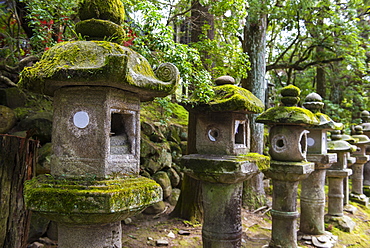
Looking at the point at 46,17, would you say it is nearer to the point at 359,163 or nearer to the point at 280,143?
the point at 280,143

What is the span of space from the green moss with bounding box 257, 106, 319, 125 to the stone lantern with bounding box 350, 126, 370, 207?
6.30m

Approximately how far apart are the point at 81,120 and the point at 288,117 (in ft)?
11.4

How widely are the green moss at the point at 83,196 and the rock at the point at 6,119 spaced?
11.0ft

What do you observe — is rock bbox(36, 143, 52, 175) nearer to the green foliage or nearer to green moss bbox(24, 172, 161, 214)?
the green foliage

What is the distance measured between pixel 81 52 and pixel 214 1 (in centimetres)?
439

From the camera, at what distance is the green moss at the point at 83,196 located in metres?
2.27

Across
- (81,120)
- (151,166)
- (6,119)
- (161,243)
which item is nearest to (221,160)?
(81,120)

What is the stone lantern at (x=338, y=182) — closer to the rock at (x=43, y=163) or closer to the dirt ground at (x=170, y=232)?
the dirt ground at (x=170, y=232)

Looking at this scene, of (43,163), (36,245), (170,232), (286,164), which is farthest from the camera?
(170,232)

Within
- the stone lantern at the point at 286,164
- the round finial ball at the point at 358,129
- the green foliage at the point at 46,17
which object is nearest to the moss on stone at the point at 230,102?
the stone lantern at the point at 286,164

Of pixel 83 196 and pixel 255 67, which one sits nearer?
pixel 83 196

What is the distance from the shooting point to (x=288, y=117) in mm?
4793

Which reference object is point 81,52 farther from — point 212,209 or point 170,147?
point 170,147

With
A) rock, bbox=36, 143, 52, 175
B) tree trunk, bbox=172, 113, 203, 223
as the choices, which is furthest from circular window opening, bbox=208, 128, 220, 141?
rock, bbox=36, 143, 52, 175
